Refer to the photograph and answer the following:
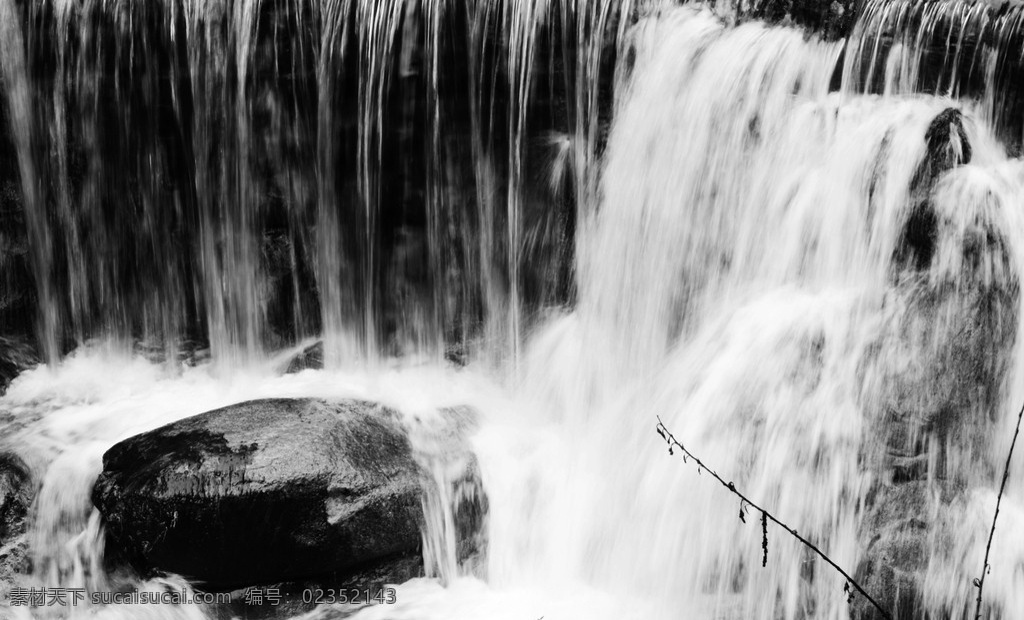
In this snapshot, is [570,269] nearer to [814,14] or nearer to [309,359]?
[309,359]

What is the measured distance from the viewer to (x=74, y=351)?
8.27 m

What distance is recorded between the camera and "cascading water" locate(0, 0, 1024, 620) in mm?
5082

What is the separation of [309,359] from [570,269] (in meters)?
1.97

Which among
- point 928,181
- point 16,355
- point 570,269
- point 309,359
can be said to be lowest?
point 16,355

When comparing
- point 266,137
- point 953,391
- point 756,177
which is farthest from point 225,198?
point 953,391

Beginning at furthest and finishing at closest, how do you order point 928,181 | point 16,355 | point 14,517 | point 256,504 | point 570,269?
point 16,355 → point 570,269 → point 14,517 → point 256,504 → point 928,181

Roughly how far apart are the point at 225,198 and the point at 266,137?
54cm

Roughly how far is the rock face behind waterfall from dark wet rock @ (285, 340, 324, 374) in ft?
5.50

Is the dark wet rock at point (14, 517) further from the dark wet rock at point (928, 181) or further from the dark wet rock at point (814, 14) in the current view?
the dark wet rock at point (814, 14)

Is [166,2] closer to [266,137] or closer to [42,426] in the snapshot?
[266,137]

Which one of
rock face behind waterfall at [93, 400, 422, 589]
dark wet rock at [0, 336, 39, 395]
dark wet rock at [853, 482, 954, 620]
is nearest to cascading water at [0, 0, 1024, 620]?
dark wet rock at [853, 482, 954, 620]

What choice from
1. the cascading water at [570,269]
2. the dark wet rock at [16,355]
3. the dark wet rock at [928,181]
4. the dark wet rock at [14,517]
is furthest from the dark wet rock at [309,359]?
the dark wet rock at [928,181]

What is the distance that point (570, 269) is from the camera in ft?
24.1

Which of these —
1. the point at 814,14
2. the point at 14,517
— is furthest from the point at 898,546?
the point at 14,517
